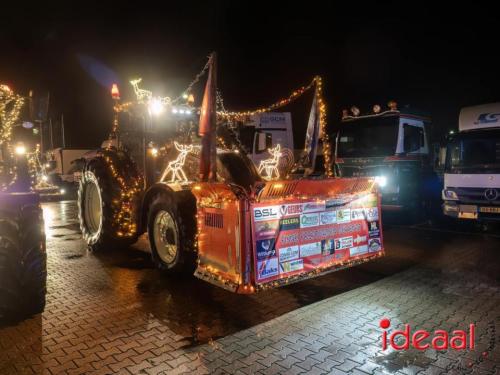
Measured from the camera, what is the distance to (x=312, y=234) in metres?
5.12

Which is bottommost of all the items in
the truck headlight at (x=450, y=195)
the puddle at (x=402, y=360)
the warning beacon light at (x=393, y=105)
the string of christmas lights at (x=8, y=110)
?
the puddle at (x=402, y=360)


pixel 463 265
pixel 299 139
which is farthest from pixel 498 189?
pixel 299 139

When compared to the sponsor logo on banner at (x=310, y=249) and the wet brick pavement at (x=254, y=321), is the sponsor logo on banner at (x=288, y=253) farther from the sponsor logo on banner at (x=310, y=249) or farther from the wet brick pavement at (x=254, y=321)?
the wet brick pavement at (x=254, y=321)

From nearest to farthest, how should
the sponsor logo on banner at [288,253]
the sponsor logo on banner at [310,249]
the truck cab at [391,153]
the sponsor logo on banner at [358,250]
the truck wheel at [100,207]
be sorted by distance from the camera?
the sponsor logo on banner at [288,253] → the sponsor logo on banner at [310,249] → the sponsor logo on banner at [358,250] → the truck wheel at [100,207] → the truck cab at [391,153]

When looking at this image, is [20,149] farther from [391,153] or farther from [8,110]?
Result: [391,153]

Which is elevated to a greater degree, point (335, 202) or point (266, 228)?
point (335, 202)

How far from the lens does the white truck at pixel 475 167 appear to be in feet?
30.1

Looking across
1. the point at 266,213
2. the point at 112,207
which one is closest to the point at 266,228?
the point at 266,213

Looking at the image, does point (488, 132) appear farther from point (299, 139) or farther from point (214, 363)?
point (299, 139)

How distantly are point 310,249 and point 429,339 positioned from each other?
67.9 inches

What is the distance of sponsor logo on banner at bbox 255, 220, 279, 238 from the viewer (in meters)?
4.52

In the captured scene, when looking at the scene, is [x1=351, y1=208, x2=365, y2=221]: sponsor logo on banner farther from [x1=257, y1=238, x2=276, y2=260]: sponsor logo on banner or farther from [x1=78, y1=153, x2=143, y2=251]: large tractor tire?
[x1=78, y1=153, x2=143, y2=251]: large tractor tire

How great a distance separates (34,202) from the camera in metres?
4.34

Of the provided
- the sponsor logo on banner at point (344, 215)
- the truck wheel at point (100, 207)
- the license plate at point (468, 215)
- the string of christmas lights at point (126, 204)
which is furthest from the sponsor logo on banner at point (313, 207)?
the license plate at point (468, 215)
